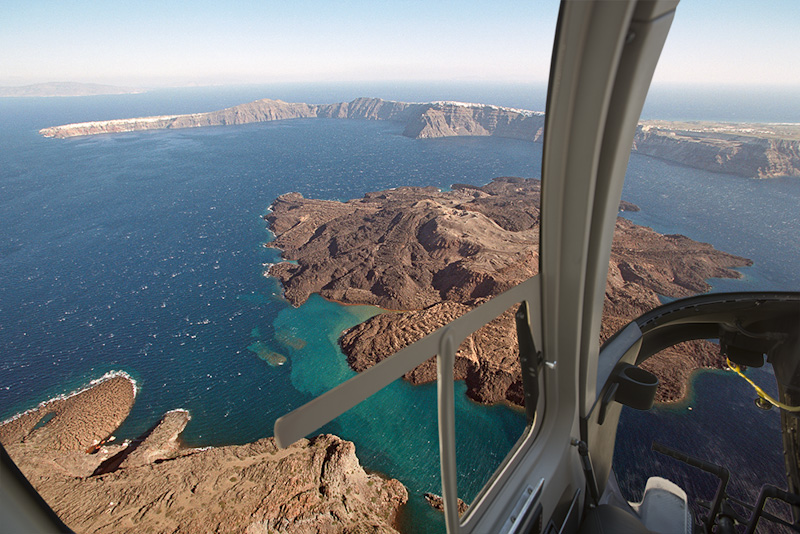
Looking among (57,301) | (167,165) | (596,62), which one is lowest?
(57,301)

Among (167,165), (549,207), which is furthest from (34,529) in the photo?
(167,165)

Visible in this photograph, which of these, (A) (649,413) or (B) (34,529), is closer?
(B) (34,529)

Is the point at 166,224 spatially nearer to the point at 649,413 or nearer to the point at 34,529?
the point at 649,413

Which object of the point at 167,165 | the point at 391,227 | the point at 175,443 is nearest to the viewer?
the point at 175,443

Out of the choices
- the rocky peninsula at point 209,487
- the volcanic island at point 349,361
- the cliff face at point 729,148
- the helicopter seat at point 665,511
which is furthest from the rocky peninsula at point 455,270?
the cliff face at point 729,148

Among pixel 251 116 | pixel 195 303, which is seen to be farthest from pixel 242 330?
pixel 251 116

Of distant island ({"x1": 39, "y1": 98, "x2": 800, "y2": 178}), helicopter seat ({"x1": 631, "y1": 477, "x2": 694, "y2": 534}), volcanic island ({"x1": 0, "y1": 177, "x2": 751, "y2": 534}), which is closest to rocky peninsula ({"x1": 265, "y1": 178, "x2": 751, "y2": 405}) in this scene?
volcanic island ({"x1": 0, "y1": 177, "x2": 751, "y2": 534})

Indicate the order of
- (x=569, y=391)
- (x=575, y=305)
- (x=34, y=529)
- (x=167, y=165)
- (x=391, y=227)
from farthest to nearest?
(x=167, y=165) → (x=391, y=227) → (x=569, y=391) → (x=575, y=305) → (x=34, y=529)

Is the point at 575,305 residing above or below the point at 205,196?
above
